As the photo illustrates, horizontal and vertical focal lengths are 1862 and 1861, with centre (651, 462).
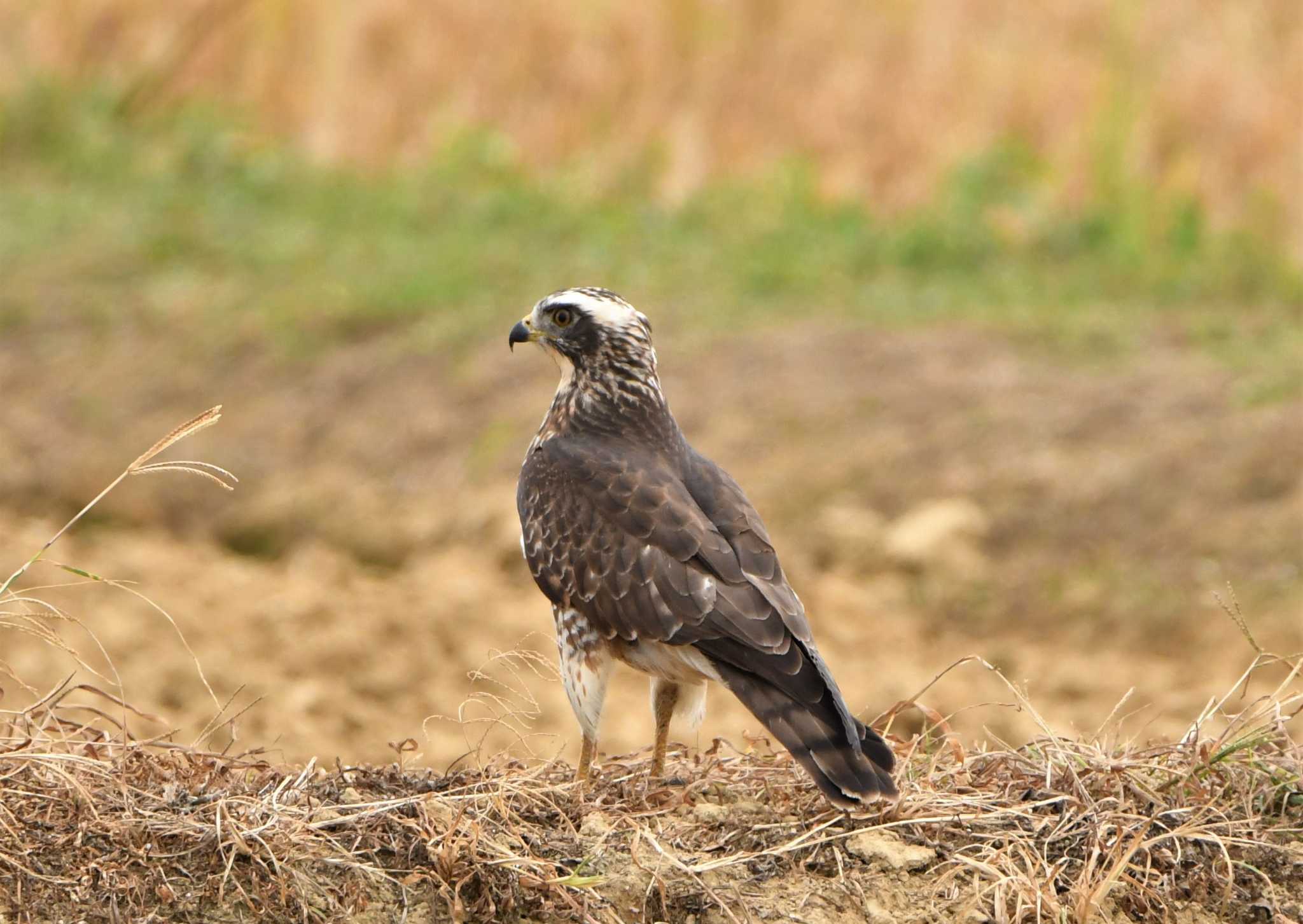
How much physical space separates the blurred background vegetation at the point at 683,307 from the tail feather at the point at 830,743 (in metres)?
2.73

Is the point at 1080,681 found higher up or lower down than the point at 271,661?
lower down

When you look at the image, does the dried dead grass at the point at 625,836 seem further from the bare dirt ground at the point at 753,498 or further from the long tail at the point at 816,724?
the bare dirt ground at the point at 753,498

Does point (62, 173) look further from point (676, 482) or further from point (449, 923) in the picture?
point (449, 923)

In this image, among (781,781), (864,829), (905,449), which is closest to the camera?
(864,829)

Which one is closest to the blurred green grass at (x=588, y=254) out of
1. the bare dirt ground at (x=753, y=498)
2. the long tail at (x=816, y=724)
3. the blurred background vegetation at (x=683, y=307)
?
the blurred background vegetation at (x=683, y=307)

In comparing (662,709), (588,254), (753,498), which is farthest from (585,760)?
(588,254)

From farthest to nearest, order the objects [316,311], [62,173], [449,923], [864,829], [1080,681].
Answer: [62,173] → [316,311] → [1080,681] → [864,829] → [449,923]

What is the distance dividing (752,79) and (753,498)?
17.5 feet

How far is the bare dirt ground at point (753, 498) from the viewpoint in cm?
732

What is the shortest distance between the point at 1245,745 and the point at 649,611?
1.37 metres

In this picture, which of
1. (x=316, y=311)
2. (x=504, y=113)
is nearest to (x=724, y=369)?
(x=316, y=311)

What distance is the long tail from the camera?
12.8ft

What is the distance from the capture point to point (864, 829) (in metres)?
4.00

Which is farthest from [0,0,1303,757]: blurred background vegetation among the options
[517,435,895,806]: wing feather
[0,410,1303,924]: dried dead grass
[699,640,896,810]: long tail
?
[699,640,896,810]: long tail
